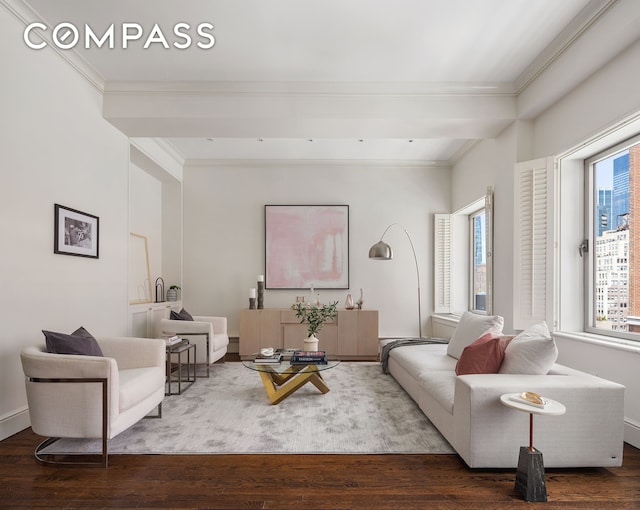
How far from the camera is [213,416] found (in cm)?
349

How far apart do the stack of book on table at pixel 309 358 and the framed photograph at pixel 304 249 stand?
2.83 metres

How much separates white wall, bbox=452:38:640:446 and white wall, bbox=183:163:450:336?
154 cm

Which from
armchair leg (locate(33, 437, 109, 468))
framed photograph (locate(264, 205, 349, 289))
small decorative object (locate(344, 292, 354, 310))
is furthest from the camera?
framed photograph (locate(264, 205, 349, 289))

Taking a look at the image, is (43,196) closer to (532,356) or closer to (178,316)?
(178,316)

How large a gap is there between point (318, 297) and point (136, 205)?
302 cm

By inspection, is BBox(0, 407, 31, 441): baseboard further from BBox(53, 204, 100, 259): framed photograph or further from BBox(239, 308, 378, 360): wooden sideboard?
BBox(239, 308, 378, 360): wooden sideboard

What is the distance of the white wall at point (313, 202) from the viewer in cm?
684

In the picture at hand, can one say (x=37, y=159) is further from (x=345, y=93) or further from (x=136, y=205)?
(x=345, y=93)

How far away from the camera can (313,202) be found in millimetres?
6887

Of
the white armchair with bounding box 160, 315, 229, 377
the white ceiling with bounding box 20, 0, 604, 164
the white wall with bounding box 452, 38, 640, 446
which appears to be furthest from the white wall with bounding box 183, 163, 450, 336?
the white ceiling with bounding box 20, 0, 604, 164

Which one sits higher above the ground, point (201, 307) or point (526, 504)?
point (201, 307)

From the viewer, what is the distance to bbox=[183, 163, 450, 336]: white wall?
22.4 feet

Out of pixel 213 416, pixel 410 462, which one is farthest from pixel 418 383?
pixel 213 416

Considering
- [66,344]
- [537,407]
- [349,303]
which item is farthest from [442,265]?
[66,344]
